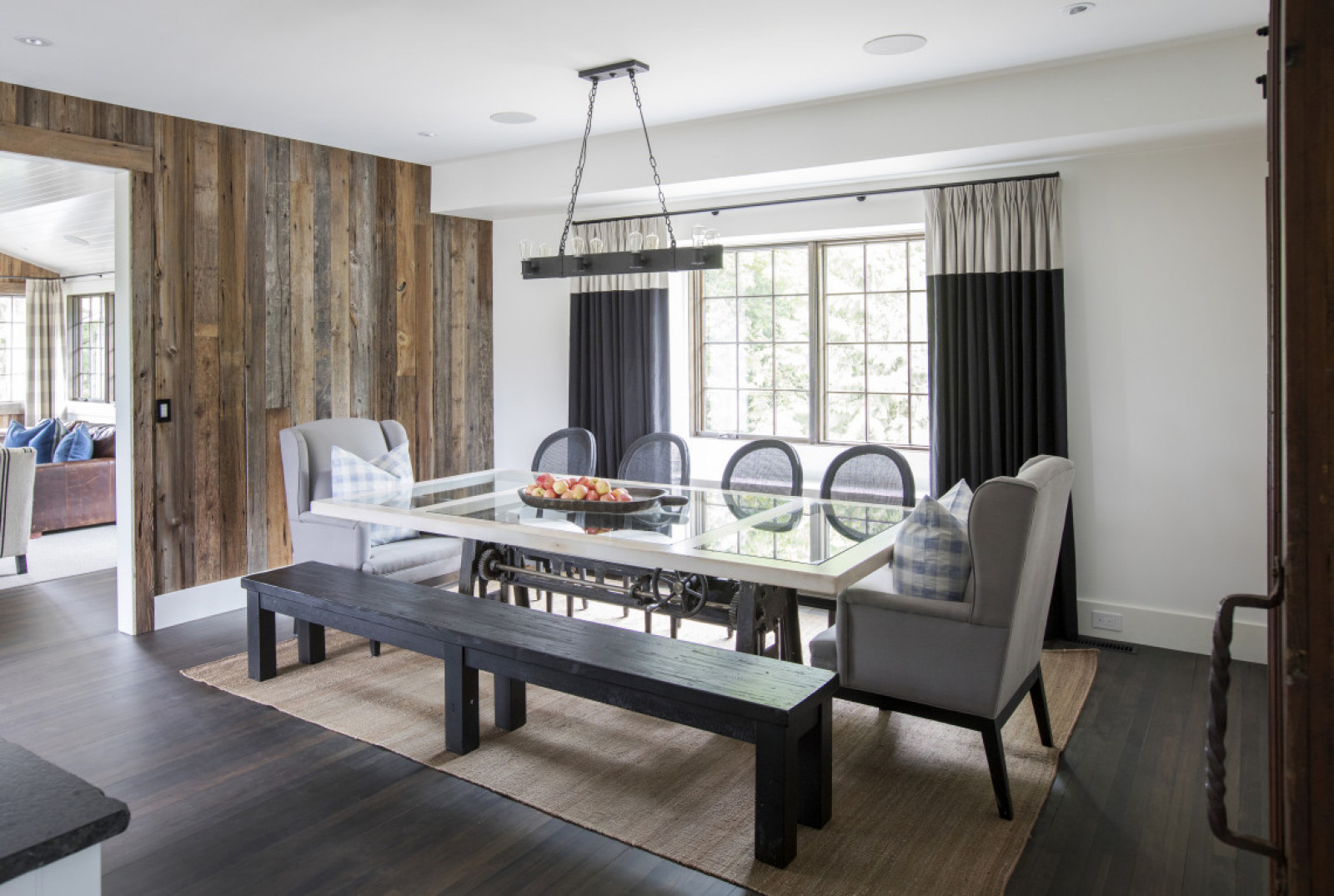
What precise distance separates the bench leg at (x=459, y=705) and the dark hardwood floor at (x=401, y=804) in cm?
15

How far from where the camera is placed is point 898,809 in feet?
9.23

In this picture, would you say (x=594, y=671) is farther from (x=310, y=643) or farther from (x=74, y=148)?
(x=74, y=148)

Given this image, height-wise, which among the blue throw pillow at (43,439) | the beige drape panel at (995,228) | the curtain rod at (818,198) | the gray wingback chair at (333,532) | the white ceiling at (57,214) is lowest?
the gray wingback chair at (333,532)

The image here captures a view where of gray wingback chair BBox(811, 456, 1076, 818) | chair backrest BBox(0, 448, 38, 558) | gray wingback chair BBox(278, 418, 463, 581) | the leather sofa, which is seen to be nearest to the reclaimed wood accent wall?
gray wingback chair BBox(278, 418, 463, 581)

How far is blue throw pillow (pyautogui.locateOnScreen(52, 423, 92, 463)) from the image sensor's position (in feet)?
25.4

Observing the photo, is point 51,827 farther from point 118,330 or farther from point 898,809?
point 118,330

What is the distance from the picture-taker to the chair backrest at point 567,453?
17.2ft

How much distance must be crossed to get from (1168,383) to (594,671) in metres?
3.14

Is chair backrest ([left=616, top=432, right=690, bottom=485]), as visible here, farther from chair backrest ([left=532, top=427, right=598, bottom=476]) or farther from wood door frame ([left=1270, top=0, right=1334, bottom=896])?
wood door frame ([left=1270, top=0, right=1334, bottom=896])

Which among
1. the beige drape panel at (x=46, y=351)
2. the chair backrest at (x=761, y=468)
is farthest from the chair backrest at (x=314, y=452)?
the beige drape panel at (x=46, y=351)

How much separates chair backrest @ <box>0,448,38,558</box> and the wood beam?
88.1 inches

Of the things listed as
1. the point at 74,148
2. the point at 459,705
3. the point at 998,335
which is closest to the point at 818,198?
the point at 998,335

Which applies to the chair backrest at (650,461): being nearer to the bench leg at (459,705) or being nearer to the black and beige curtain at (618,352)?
the black and beige curtain at (618,352)

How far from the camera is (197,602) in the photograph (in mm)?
4930
